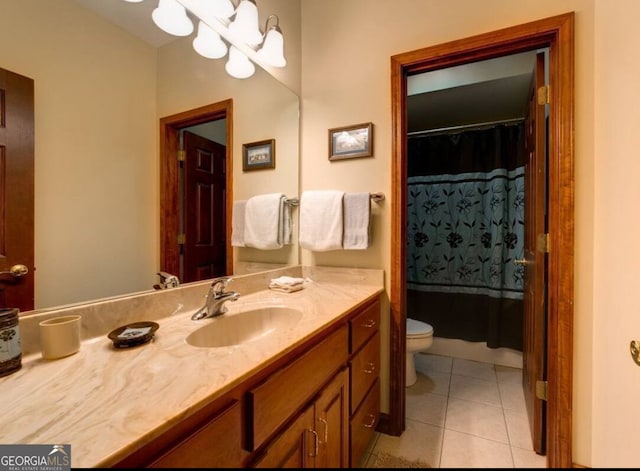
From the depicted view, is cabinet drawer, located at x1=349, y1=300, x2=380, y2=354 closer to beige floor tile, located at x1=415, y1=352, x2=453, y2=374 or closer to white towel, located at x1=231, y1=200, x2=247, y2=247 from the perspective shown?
white towel, located at x1=231, y1=200, x2=247, y2=247

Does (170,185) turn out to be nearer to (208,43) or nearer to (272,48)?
(208,43)

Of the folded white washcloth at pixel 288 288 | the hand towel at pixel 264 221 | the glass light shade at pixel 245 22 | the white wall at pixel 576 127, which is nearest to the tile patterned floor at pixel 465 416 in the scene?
the white wall at pixel 576 127

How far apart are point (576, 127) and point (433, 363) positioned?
1.89 meters

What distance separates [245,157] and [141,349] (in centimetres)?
101

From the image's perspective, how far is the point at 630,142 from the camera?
2.72 ft

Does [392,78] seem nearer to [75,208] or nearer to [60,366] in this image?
[75,208]

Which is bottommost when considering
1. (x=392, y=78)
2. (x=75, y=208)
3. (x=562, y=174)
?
(x=75, y=208)

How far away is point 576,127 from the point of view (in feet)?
3.93

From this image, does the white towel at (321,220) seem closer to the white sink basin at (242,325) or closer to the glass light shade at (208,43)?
the white sink basin at (242,325)

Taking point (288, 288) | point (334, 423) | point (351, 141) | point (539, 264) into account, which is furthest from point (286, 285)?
point (539, 264)

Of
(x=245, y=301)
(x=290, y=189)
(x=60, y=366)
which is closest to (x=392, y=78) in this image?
(x=290, y=189)

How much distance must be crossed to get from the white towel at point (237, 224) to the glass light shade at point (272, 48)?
0.77 meters

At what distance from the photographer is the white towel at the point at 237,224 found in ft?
4.64

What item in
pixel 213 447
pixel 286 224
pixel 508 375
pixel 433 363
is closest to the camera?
pixel 213 447
